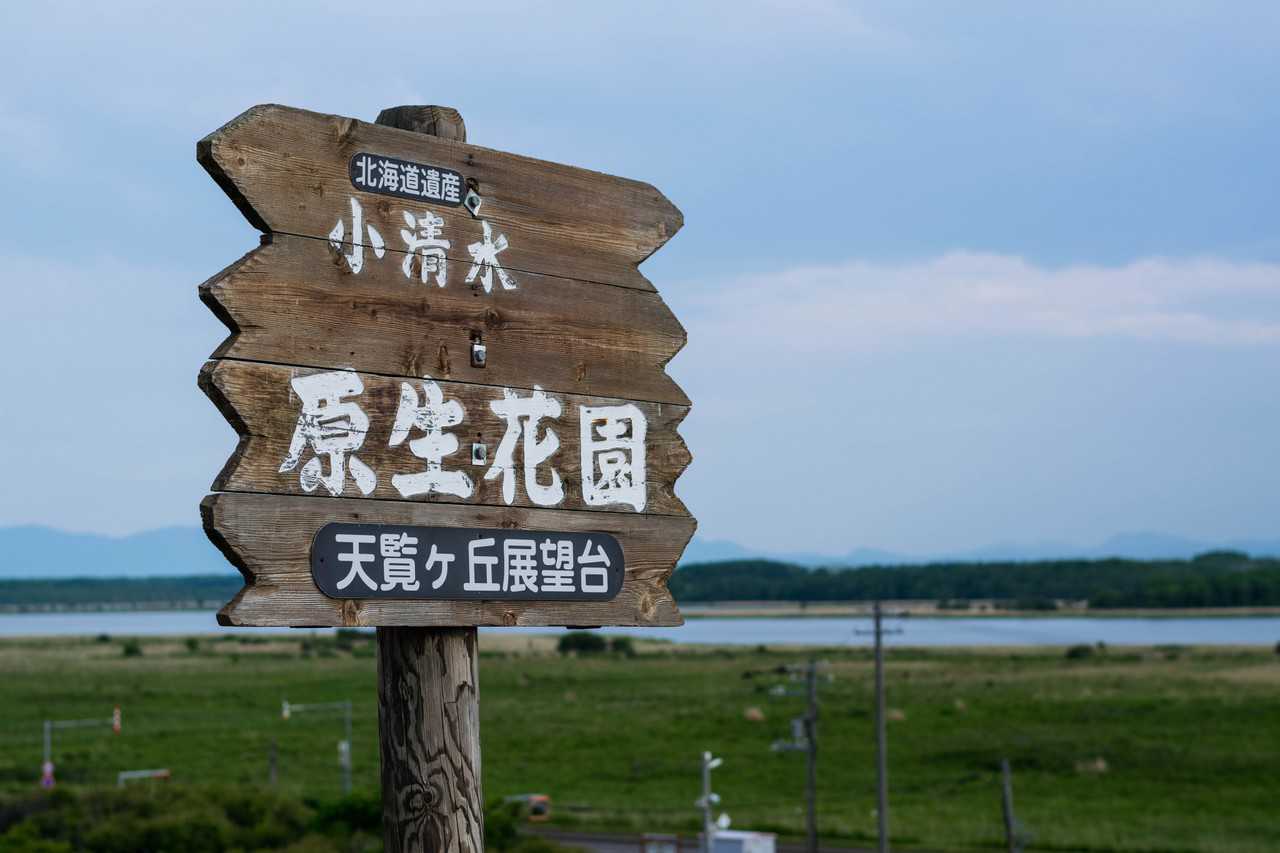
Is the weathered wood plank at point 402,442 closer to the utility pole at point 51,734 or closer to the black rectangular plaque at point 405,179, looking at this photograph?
the black rectangular plaque at point 405,179

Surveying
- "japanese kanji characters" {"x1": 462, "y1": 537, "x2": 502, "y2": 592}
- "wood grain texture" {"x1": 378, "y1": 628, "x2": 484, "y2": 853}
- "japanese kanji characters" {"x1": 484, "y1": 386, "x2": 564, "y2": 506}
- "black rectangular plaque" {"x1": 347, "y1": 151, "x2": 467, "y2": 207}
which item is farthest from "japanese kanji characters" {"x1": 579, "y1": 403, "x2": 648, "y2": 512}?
"black rectangular plaque" {"x1": 347, "y1": 151, "x2": 467, "y2": 207}

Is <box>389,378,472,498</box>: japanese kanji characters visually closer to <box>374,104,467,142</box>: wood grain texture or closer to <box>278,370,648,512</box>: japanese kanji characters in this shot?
<box>278,370,648,512</box>: japanese kanji characters

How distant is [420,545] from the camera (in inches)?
173

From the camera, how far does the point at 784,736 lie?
2931 inches

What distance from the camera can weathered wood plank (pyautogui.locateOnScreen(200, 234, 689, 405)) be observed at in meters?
4.16

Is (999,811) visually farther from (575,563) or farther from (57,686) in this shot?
(57,686)

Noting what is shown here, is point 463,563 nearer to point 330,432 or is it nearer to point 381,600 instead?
point 381,600

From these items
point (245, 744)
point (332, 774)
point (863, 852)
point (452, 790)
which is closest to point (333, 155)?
point (452, 790)

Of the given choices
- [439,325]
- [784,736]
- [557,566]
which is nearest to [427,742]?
[557,566]

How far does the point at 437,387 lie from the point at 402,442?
0.23 metres

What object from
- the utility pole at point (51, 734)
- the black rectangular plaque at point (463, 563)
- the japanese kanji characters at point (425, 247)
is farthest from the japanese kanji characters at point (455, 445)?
the utility pole at point (51, 734)

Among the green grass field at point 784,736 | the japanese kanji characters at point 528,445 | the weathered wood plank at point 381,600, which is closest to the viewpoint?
the weathered wood plank at point 381,600

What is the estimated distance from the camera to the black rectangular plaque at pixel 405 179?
14.6 feet

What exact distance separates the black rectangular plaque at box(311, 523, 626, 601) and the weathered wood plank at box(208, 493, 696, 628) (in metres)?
0.03
